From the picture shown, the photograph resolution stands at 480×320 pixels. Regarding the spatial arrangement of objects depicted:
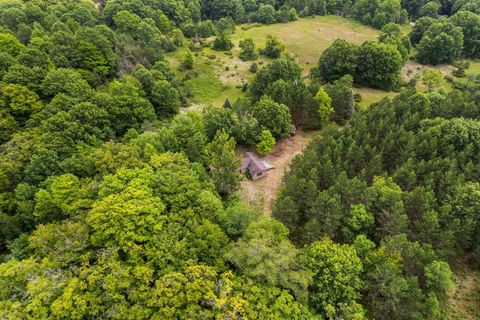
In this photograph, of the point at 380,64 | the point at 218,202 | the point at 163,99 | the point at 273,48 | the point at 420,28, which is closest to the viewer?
the point at 218,202

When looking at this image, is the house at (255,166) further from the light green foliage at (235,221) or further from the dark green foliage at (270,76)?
the dark green foliage at (270,76)

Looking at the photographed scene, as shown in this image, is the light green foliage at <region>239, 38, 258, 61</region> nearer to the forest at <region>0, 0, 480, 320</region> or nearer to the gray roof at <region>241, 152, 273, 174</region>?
the forest at <region>0, 0, 480, 320</region>

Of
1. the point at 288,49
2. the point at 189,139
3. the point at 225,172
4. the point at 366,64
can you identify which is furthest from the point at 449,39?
the point at 189,139

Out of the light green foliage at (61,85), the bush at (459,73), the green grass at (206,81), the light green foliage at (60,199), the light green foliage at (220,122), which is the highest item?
the light green foliage at (61,85)

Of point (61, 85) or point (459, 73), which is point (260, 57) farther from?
point (61, 85)

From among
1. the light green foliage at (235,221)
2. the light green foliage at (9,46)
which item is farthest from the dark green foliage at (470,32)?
the light green foliage at (9,46)

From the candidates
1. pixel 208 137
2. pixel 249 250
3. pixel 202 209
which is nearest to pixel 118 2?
pixel 208 137
